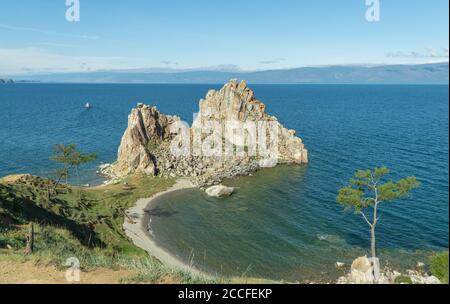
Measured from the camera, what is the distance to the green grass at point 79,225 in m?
25.8

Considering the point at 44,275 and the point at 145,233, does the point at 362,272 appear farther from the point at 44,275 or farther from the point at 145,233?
the point at 145,233

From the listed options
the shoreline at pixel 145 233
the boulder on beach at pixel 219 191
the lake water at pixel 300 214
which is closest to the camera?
the shoreline at pixel 145 233

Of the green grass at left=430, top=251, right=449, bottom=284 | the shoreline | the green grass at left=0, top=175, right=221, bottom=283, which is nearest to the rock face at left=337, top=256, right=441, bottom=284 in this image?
the green grass at left=430, top=251, right=449, bottom=284

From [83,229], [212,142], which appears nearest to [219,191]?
[212,142]

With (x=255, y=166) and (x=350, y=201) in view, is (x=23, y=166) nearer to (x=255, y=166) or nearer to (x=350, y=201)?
(x=255, y=166)

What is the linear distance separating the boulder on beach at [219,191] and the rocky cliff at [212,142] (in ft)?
20.0

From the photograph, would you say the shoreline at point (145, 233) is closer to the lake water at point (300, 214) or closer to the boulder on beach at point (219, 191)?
the lake water at point (300, 214)

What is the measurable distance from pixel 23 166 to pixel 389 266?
3528 inches

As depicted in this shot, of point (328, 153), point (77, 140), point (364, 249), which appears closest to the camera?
point (364, 249)

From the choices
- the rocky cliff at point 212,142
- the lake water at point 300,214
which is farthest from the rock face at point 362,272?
the rocky cliff at point 212,142

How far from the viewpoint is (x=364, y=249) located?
4997cm

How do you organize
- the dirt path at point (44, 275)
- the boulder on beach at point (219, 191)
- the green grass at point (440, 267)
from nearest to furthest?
1. the dirt path at point (44, 275)
2. the green grass at point (440, 267)
3. the boulder on beach at point (219, 191)

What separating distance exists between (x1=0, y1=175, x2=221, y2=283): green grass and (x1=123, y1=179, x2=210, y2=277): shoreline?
1.46 meters
